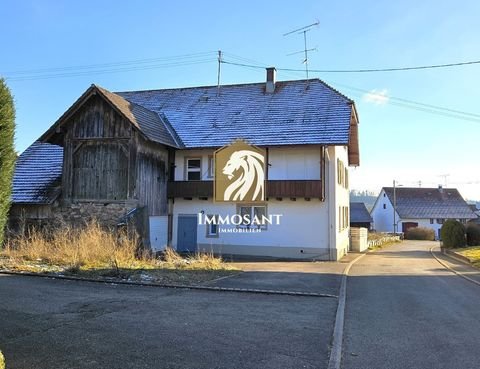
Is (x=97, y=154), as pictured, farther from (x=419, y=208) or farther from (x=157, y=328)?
(x=419, y=208)

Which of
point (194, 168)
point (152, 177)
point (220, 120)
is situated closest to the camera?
point (152, 177)

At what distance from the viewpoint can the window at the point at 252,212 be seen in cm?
2567

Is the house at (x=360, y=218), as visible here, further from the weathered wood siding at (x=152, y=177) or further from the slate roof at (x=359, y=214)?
the weathered wood siding at (x=152, y=177)

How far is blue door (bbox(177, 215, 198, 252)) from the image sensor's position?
26359 millimetres

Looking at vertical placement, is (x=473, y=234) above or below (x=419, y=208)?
below

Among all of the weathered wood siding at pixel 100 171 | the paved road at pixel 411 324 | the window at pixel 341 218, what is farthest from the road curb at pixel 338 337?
the window at pixel 341 218

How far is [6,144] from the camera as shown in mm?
6035

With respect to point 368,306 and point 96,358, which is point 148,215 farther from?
point 96,358

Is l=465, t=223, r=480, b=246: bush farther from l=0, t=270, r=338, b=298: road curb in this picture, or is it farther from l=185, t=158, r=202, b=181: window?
l=0, t=270, r=338, b=298: road curb

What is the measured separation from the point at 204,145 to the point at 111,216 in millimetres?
6248

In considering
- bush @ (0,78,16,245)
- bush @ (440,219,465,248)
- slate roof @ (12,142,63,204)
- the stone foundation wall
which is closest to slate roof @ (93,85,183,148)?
the stone foundation wall

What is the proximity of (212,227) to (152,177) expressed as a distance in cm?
447

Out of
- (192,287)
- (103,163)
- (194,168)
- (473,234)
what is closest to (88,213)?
(103,163)

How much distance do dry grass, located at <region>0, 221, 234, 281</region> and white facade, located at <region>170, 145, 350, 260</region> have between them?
7368mm
